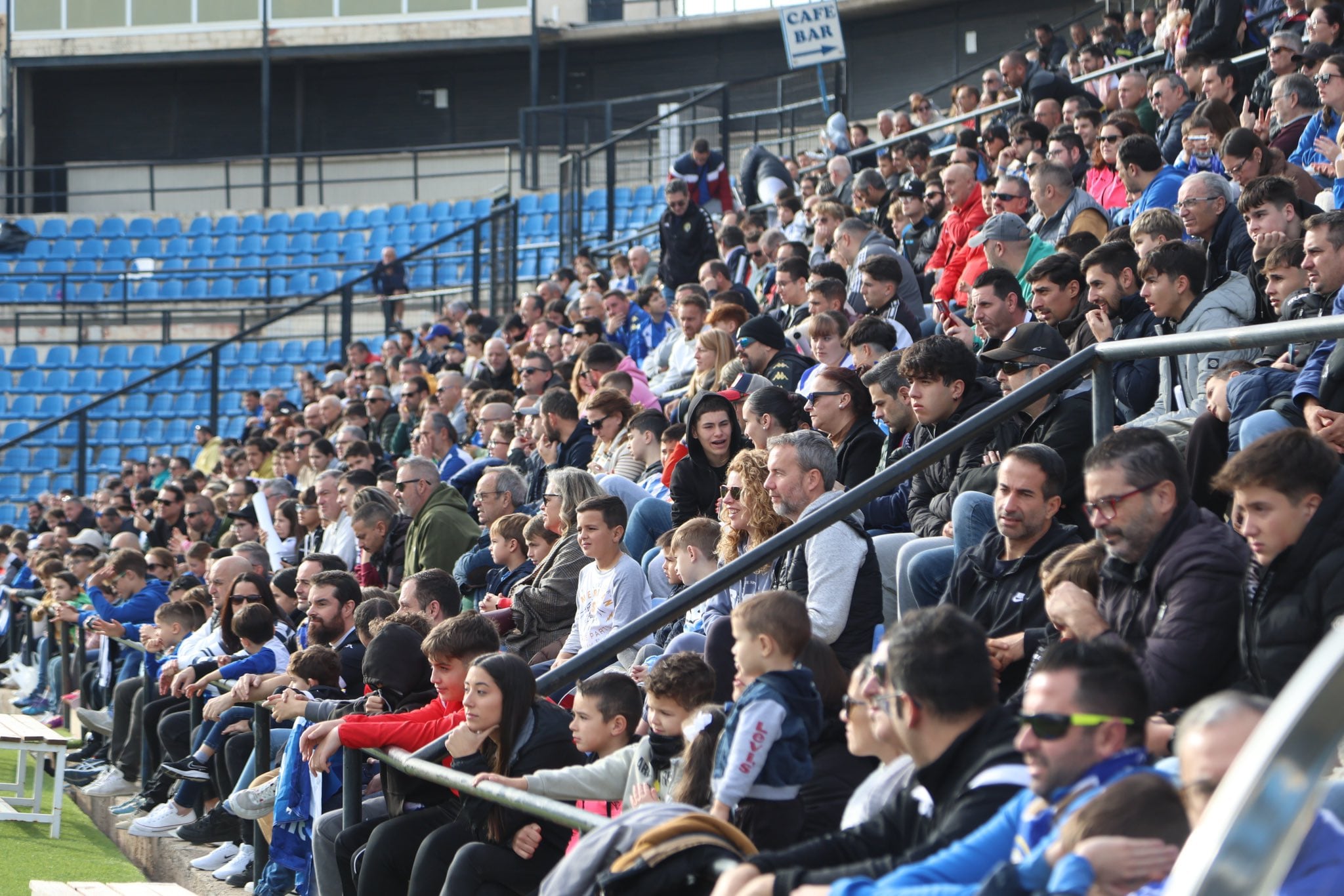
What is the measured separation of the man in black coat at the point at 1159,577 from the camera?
373cm

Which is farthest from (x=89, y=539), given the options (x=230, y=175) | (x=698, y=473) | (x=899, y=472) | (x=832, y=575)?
(x=230, y=175)

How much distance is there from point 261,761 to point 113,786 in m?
3.54

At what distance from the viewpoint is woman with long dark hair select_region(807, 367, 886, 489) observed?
6.32 meters

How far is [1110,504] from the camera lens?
12.8 ft

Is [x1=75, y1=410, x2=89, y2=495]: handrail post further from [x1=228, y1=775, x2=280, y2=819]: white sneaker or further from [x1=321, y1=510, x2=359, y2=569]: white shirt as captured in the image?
[x1=228, y1=775, x2=280, y2=819]: white sneaker

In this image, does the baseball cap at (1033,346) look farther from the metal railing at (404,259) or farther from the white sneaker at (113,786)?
the metal railing at (404,259)

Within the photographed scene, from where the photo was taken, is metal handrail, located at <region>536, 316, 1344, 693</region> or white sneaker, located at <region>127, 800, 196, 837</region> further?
white sneaker, located at <region>127, 800, 196, 837</region>

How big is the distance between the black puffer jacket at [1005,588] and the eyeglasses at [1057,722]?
4.39 feet

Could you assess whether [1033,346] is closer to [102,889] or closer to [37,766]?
[102,889]

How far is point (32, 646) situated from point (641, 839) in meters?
12.3

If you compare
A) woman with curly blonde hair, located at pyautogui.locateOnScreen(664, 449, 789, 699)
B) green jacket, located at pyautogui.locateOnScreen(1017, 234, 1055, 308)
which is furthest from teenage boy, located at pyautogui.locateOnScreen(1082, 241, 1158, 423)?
green jacket, located at pyautogui.locateOnScreen(1017, 234, 1055, 308)

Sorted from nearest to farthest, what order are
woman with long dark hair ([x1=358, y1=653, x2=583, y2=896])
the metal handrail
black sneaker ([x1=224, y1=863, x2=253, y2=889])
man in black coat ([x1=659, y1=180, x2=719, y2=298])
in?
the metal handrail, woman with long dark hair ([x1=358, y1=653, x2=583, y2=896]), black sneaker ([x1=224, y1=863, x2=253, y2=889]), man in black coat ([x1=659, y1=180, x2=719, y2=298])

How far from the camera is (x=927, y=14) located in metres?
25.7

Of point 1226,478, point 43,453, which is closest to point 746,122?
point 43,453
